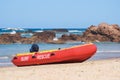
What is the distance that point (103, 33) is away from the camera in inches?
2368

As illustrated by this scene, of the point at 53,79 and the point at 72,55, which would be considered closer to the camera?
the point at 53,79

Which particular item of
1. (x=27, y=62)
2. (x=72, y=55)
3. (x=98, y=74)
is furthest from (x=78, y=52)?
(x=98, y=74)

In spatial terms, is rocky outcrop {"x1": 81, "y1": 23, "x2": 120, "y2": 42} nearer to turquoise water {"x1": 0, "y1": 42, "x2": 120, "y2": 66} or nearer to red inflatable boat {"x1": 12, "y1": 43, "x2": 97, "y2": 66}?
turquoise water {"x1": 0, "y1": 42, "x2": 120, "y2": 66}

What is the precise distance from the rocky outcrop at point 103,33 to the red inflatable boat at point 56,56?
4078 centimetres

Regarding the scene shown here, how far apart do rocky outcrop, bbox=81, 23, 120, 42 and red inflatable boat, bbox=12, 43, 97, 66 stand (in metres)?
40.8

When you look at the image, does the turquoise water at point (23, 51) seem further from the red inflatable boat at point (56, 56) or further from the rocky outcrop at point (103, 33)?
the rocky outcrop at point (103, 33)

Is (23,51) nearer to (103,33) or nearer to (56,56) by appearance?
(56,56)

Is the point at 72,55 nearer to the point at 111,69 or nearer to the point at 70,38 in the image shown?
the point at 111,69

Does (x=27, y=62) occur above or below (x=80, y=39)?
above

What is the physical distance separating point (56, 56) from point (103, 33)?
43.2 meters

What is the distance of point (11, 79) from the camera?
12156 mm

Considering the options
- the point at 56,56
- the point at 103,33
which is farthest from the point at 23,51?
the point at 103,33

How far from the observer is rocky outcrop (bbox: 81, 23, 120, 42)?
194 feet

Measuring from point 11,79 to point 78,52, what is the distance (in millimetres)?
5940
